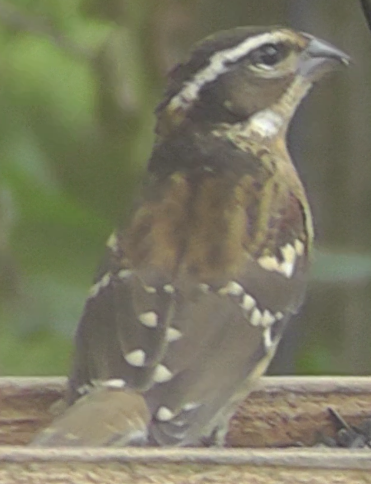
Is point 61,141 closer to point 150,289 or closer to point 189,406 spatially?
point 150,289

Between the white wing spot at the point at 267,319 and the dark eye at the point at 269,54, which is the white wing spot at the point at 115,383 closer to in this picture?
the white wing spot at the point at 267,319

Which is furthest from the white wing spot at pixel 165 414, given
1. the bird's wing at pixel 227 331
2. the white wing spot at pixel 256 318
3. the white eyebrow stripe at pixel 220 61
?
the white eyebrow stripe at pixel 220 61

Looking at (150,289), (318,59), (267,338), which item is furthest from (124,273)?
(318,59)

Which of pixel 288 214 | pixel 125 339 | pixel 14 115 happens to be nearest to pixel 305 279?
pixel 288 214

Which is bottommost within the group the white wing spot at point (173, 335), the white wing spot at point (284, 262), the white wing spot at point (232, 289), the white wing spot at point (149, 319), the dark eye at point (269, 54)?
the white wing spot at point (173, 335)

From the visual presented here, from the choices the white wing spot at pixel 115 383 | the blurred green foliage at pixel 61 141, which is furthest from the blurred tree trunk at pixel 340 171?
the white wing spot at pixel 115 383

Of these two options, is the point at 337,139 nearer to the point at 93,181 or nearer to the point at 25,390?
the point at 93,181

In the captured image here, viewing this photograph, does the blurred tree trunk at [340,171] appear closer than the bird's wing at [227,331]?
No

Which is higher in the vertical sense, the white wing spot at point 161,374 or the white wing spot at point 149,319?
the white wing spot at point 149,319
